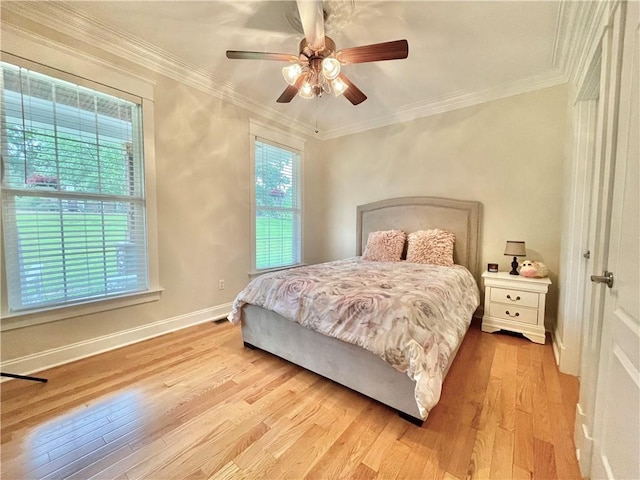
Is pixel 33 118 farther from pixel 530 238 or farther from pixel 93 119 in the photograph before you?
pixel 530 238

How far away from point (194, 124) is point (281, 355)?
2510mm

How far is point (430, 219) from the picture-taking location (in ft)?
11.0

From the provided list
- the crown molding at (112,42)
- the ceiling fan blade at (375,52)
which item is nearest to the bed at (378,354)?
the ceiling fan blade at (375,52)

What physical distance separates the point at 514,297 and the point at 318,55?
2.79 m

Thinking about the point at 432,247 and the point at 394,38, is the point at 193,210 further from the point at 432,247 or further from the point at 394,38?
the point at 432,247

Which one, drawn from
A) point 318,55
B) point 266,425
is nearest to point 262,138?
point 318,55

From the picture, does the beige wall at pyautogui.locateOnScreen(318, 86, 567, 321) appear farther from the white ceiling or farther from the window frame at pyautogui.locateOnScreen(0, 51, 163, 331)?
the window frame at pyautogui.locateOnScreen(0, 51, 163, 331)

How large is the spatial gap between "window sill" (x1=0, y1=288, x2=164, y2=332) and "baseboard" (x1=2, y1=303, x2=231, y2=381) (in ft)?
0.79

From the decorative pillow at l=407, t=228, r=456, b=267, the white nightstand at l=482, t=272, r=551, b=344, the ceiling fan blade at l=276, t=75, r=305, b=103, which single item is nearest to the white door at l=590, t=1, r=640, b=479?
the white nightstand at l=482, t=272, r=551, b=344

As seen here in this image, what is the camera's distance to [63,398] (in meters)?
Answer: 1.67

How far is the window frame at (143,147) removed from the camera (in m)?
1.84

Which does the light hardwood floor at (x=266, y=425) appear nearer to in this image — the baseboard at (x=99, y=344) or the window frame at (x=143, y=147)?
the baseboard at (x=99, y=344)

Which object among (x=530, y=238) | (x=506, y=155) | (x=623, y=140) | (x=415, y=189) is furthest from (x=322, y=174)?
(x=623, y=140)

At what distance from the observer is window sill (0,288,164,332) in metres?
1.86
